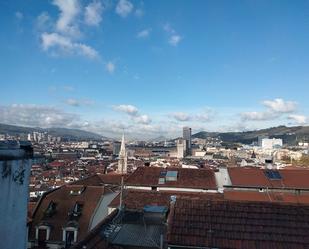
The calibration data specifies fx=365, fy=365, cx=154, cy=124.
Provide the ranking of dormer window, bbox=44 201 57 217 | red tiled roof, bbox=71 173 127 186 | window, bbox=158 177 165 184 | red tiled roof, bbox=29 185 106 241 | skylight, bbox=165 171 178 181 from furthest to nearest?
red tiled roof, bbox=71 173 127 186 → skylight, bbox=165 171 178 181 → window, bbox=158 177 165 184 → dormer window, bbox=44 201 57 217 → red tiled roof, bbox=29 185 106 241

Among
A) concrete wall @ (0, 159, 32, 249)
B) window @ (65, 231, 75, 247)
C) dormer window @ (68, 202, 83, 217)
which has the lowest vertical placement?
window @ (65, 231, 75, 247)

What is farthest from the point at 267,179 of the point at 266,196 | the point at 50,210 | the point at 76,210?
the point at 50,210

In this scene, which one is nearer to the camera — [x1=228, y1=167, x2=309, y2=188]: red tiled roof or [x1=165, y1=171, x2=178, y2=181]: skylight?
[x1=228, y1=167, x2=309, y2=188]: red tiled roof

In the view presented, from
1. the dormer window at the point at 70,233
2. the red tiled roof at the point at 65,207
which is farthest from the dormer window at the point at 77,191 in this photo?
the dormer window at the point at 70,233

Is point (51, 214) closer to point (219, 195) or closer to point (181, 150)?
point (219, 195)

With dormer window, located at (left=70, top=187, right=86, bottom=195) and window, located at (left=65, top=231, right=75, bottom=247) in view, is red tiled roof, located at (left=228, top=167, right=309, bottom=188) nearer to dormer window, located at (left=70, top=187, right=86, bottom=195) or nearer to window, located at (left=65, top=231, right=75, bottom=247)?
dormer window, located at (left=70, top=187, right=86, bottom=195)

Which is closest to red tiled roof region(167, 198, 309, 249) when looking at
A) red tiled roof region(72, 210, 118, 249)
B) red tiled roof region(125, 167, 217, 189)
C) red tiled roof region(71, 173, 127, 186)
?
red tiled roof region(72, 210, 118, 249)

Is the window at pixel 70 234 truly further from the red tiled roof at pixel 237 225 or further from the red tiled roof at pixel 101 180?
the red tiled roof at pixel 237 225

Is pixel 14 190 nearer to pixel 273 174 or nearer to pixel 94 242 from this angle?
pixel 94 242
